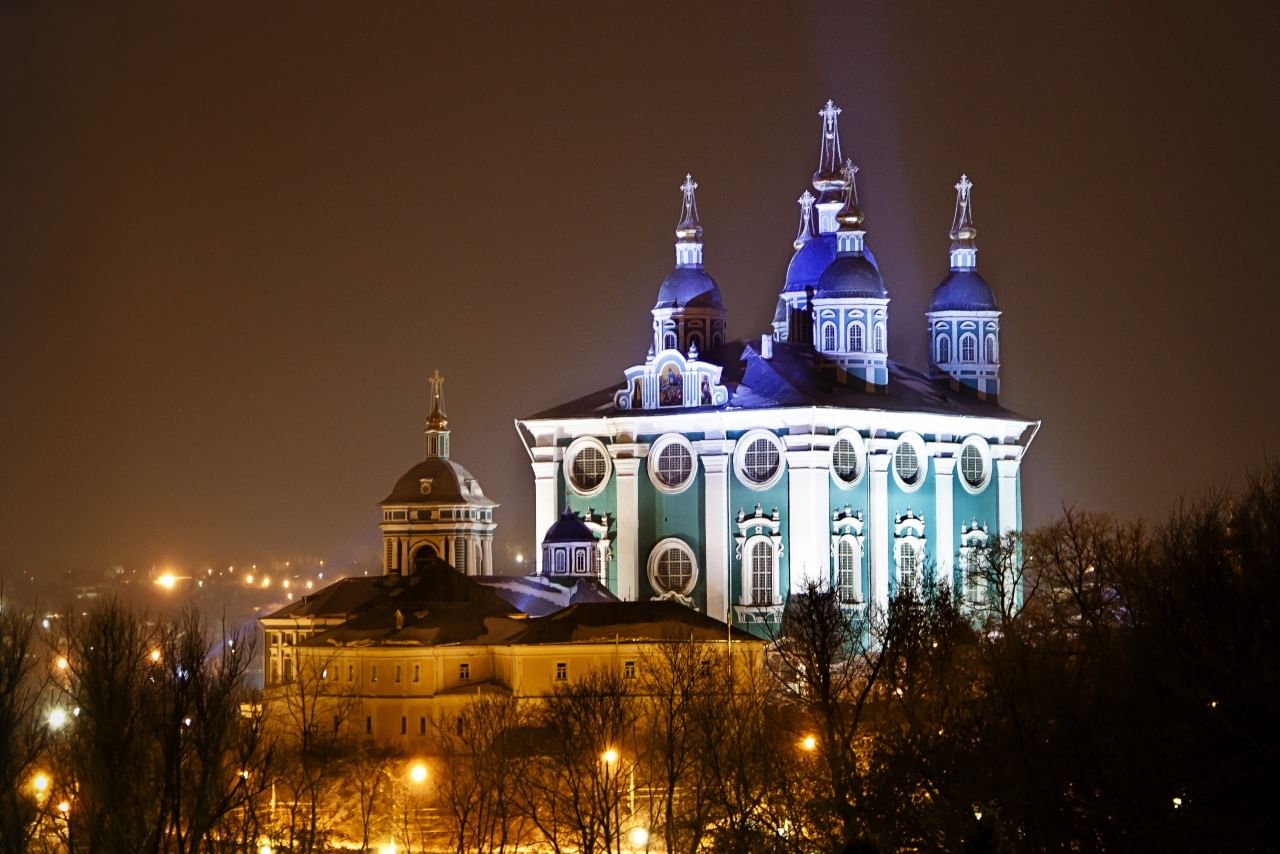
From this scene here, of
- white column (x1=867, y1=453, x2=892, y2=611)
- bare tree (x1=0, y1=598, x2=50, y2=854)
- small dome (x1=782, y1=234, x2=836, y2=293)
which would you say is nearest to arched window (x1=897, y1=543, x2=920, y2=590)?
white column (x1=867, y1=453, x2=892, y2=611)

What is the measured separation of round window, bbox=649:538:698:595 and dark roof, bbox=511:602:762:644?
10.6 meters

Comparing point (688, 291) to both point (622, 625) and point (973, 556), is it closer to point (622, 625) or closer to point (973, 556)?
point (973, 556)

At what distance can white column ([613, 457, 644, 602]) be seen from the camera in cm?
10219

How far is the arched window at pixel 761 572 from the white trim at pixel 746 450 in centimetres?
176

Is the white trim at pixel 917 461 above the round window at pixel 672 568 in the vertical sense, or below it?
above

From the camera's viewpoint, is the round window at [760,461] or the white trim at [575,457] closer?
the round window at [760,461]

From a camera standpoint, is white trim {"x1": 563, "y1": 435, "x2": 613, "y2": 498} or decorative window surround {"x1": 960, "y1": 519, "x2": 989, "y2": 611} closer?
decorative window surround {"x1": 960, "y1": 519, "x2": 989, "y2": 611}

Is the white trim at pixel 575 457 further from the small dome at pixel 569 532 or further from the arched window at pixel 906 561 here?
the arched window at pixel 906 561

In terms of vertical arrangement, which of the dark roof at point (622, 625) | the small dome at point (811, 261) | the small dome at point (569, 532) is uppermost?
the small dome at point (811, 261)

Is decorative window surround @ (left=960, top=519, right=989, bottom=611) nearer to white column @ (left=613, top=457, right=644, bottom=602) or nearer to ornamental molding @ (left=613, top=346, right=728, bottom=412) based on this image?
ornamental molding @ (left=613, top=346, right=728, bottom=412)

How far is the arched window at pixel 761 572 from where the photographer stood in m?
99.6

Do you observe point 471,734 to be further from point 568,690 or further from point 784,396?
point 784,396

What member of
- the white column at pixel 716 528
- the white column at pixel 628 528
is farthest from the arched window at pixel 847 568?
the white column at pixel 628 528

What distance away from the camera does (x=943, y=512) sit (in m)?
104
